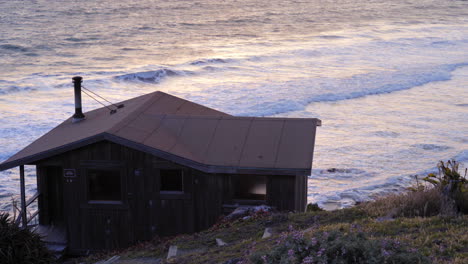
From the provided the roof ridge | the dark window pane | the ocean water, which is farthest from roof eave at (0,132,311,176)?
the ocean water

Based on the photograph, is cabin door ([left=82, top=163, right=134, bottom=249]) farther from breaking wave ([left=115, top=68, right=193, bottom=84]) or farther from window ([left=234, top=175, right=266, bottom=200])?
breaking wave ([left=115, top=68, right=193, bottom=84])

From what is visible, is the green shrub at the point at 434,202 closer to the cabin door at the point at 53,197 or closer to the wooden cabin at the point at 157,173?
the wooden cabin at the point at 157,173

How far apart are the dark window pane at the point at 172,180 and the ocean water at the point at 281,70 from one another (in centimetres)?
768

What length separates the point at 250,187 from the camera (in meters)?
16.1

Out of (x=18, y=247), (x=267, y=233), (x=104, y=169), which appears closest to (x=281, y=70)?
(x=104, y=169)

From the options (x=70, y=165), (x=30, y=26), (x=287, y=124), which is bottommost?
(x=70, y=165)

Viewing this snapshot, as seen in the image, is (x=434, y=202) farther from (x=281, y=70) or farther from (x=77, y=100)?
(x=281, y=70)

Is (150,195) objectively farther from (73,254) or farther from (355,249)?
(355,249)

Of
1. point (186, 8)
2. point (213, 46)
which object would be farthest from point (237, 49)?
point (186, 8)

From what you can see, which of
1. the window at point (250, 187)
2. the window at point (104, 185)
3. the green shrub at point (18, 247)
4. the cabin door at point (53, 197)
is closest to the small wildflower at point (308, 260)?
the green shrub at point (18, 247)

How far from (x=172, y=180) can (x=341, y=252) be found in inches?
310

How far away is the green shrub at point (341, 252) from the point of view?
7062 millimetres

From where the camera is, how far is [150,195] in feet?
47.4

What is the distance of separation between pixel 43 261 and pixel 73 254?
305 centimetres
